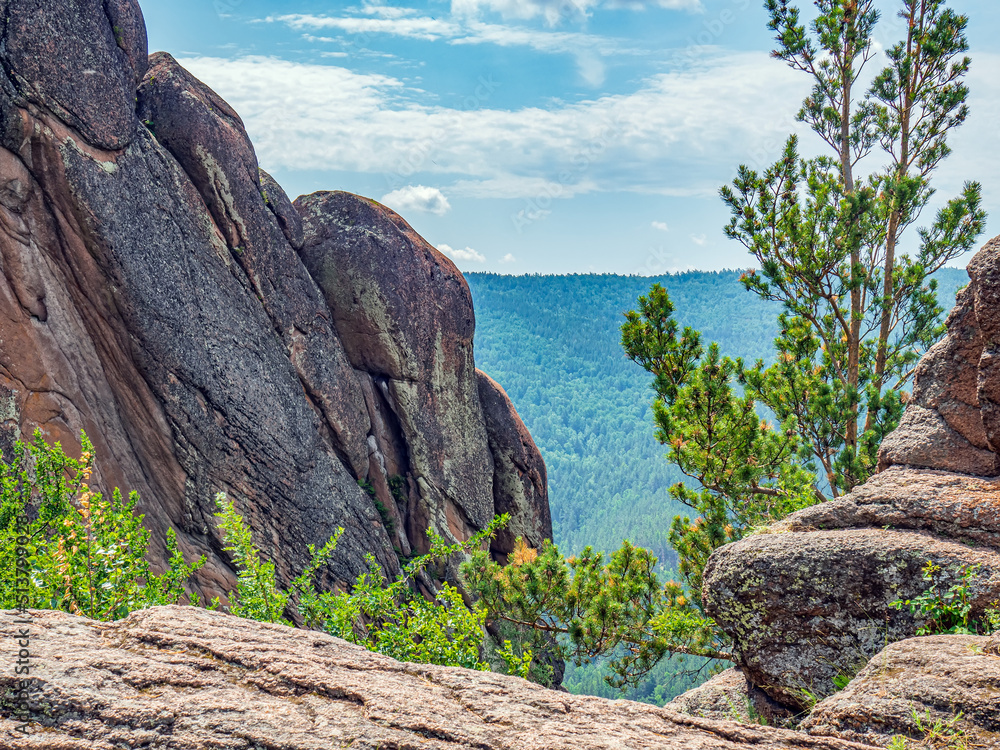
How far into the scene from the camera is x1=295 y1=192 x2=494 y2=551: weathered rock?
63.4ft

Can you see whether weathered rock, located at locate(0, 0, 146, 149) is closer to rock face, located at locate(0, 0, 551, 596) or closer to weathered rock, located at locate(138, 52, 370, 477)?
rock face, located at locate(0, 0, 551, 596)

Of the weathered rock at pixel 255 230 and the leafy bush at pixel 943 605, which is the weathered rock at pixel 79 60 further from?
the leafy bush at pixel 943 605

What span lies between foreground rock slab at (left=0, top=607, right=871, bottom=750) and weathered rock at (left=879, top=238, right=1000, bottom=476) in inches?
170

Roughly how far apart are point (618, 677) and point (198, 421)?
936 centimetres

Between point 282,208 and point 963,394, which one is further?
point 282,208

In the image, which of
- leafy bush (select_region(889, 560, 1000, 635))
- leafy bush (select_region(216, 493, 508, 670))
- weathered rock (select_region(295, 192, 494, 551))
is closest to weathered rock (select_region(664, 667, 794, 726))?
leafy bush (select_region(889, 560, 1000, 635))

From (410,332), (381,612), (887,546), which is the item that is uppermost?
(410,332)

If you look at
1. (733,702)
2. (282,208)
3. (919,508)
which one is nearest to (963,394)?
(919,508)

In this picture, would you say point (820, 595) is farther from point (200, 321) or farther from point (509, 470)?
point (509, 470)

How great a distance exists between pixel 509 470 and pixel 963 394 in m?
16.3

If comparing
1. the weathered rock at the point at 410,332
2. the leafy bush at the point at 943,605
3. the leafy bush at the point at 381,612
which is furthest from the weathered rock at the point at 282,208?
the leafy bush at the point at 943,605

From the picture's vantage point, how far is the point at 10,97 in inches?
448

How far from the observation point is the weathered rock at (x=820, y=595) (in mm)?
6273

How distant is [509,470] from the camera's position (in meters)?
22.7
